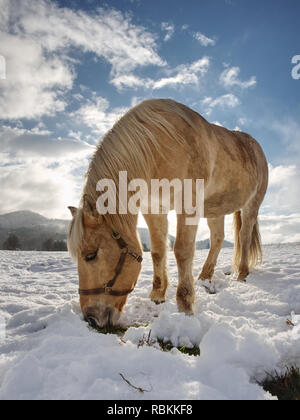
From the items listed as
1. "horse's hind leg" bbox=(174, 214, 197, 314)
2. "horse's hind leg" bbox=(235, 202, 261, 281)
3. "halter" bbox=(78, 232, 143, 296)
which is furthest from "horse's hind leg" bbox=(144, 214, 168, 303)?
"horse's hind leg" bbox=(235, 202, 261, 281)

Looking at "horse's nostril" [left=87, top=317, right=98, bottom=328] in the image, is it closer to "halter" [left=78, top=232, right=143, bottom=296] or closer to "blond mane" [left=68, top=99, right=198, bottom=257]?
"halter" [left=78, top=232, right=143, bottom=296]

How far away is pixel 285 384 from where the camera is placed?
115 cm

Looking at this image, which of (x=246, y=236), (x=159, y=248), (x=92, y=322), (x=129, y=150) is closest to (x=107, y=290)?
(x=92, y=322)

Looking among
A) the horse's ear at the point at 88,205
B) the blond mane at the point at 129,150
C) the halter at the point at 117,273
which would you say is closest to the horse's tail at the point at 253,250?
the blond mane at the point at 129,150

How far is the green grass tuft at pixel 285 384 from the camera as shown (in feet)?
3.62

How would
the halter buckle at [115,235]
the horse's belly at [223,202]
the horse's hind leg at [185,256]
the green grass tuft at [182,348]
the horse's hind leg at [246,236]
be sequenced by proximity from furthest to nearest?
the horse's hind leg at [246,236]
the horse's belly at [223,202]
the horse's hind leg at [185,256]
the halter buckle at [115,235]
the green grass tuft at [182,348]

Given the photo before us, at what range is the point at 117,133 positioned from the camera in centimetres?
256

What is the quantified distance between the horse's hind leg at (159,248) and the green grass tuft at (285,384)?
2.30 meters

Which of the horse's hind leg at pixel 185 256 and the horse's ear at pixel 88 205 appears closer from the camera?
the horse's ear at pixel 88 205

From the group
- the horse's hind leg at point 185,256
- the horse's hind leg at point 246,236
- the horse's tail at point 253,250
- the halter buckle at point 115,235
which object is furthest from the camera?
the horse's tail at point 253,250

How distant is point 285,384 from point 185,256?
1.65m

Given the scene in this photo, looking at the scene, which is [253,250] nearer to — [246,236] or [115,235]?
[246,236]

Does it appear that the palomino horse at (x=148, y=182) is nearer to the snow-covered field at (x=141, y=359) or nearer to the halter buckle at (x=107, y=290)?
the halter buckle at (x=107, y=290)
